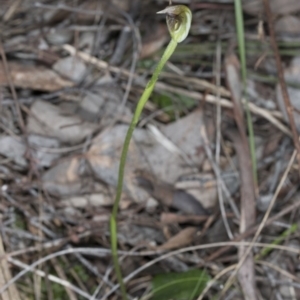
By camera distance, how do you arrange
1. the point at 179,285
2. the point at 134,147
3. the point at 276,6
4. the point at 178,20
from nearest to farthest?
1. the point at 178,20
2. the point at 179,285
3. the point at 134,147
4. the point at 276,6

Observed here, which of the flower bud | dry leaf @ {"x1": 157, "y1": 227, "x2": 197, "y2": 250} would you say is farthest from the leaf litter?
the flower bud

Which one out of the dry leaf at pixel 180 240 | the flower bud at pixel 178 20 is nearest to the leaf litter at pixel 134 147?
the dry leaf at pixel 180 240

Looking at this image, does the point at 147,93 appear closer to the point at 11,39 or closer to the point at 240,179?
the point at 240,179

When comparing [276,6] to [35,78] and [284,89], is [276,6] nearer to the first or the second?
[284,89]

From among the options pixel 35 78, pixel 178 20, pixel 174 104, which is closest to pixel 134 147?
pixel 174 104

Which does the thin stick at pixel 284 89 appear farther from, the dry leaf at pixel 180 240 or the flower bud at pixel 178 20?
the flower bud at pixel 178 20

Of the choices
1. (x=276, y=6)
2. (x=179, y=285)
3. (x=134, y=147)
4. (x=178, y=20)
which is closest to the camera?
(x=178, y=20)

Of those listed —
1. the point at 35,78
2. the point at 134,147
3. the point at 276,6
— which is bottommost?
the point at 134,147
